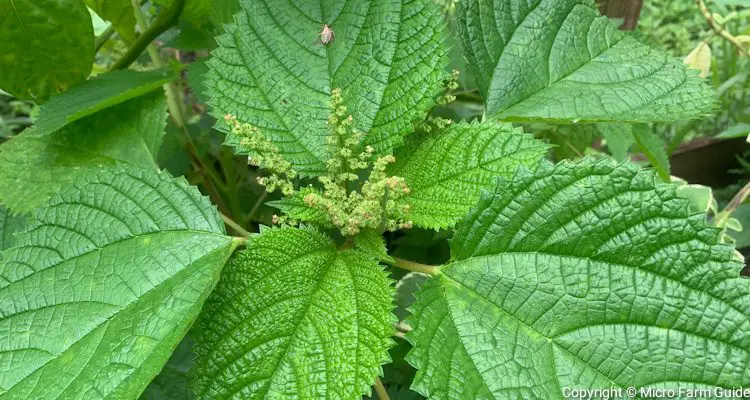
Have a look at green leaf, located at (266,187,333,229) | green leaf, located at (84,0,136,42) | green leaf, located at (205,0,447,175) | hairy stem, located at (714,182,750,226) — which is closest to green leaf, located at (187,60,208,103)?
green leaf, located at (84,0,136,42)

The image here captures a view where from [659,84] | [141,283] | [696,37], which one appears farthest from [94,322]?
[696,37]

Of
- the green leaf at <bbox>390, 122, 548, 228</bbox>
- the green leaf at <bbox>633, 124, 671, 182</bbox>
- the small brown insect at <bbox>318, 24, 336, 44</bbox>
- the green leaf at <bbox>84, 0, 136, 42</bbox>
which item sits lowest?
the green leaf at <bbox>633, 124, 671, 182</bbox>

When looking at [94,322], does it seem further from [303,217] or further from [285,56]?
[285,56]

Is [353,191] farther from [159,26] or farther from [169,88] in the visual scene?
[169,88]

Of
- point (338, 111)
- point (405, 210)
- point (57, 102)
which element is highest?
point (57, 102)

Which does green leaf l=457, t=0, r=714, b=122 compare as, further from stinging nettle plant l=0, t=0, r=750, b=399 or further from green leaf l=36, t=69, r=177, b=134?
→ green leaf l=36, t=69, r=177, b=134
